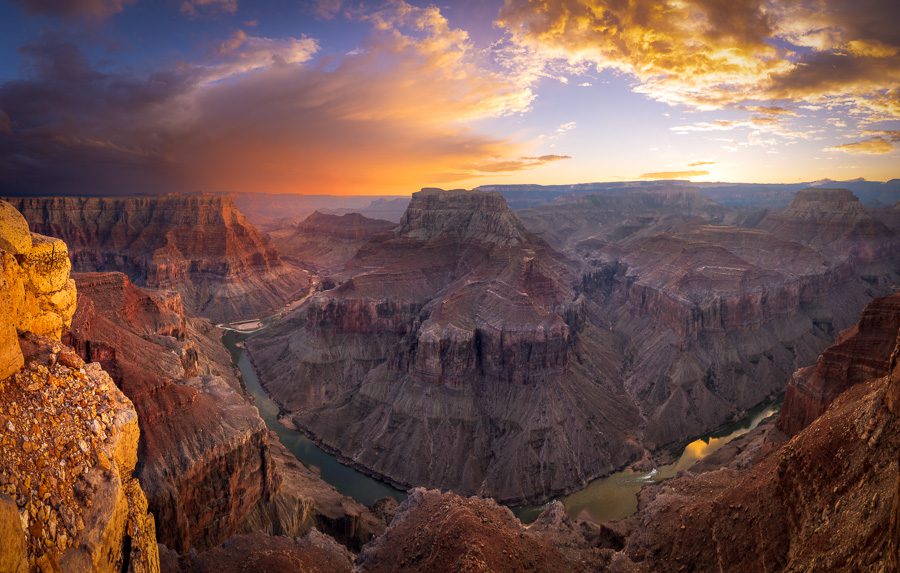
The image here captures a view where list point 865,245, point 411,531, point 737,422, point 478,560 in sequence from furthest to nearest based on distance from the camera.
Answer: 1. point 865,245
2. point 737,422
3. point 411,531
4. point 478,560

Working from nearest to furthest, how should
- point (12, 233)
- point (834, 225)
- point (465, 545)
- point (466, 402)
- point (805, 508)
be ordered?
point (12, 233) < point (805, 508) < point (465, 545) < point (466, 402) < point (834, 225)

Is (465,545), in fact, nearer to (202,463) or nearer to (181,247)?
(202,463)

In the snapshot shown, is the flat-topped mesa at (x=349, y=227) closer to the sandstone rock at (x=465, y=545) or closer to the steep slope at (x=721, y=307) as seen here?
the steep slope at (x=721, y=307)

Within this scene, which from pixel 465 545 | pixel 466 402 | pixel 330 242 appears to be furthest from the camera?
pixel 330 242

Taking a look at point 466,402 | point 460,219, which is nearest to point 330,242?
point 460,219

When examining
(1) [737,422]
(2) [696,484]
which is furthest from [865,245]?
(2) [696,484]

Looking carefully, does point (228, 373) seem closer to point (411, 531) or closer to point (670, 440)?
point (411, 531)
